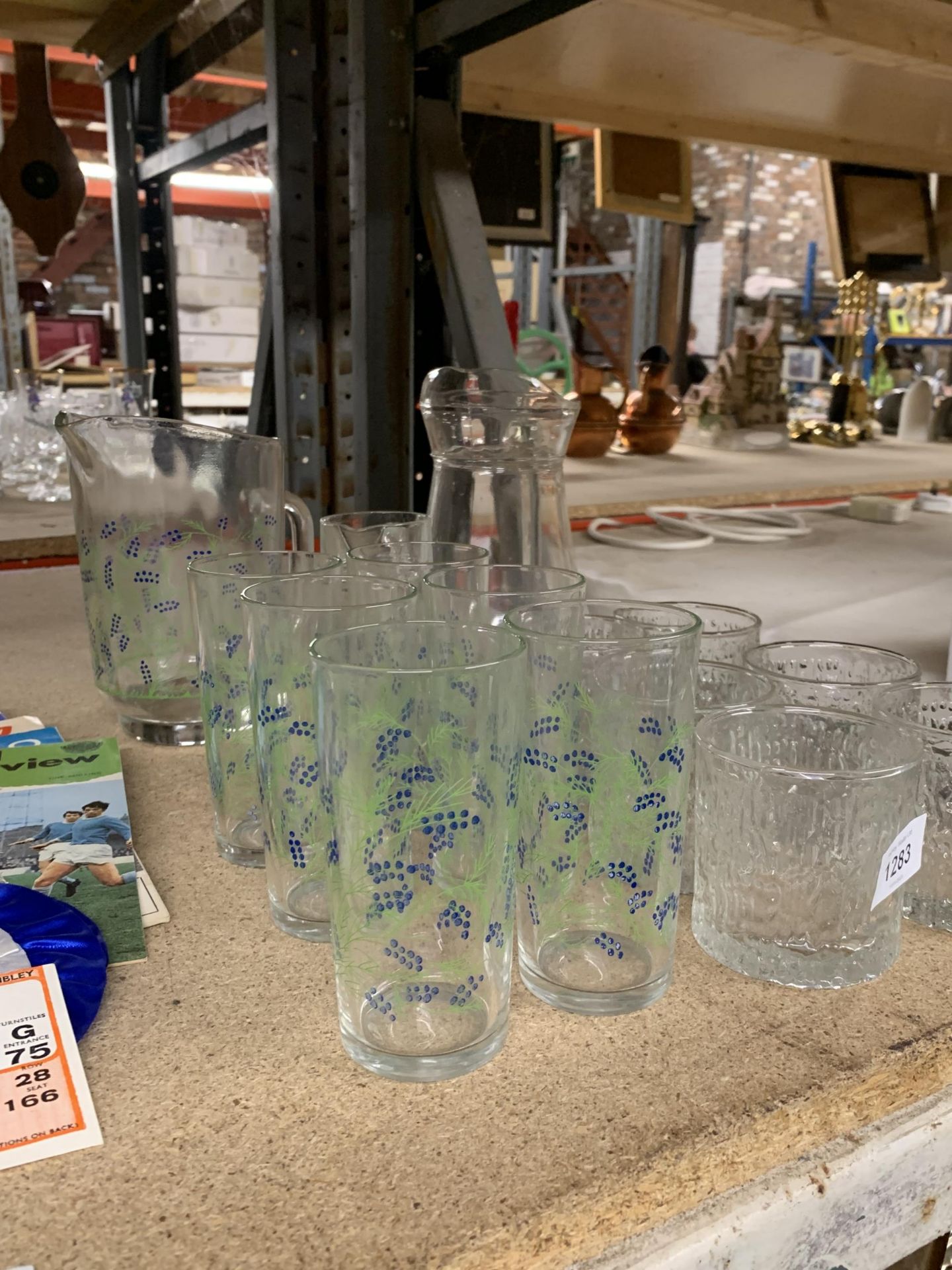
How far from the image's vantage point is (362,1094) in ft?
1.14

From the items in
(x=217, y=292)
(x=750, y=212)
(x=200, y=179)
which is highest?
(x=750, y=212)

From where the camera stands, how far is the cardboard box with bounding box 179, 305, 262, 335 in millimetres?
4730

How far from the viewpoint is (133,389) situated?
1.77 m

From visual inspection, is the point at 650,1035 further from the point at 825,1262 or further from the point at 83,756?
the point at 83,756

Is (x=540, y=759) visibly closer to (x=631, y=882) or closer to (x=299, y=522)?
(x=631, y=882)

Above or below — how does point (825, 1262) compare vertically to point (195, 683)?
below

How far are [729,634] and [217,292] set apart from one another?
4576 mm

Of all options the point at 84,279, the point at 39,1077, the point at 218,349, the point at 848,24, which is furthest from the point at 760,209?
the point at 39,1077

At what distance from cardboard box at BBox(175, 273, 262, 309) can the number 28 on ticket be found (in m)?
4.59

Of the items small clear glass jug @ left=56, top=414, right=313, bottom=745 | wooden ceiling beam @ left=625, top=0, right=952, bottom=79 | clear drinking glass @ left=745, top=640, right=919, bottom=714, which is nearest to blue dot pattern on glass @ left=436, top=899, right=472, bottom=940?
clear drinking glass @ left=745, top=640, right=919, bottom=714

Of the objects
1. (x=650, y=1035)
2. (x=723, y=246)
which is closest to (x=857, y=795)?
(x=650, y=1035)

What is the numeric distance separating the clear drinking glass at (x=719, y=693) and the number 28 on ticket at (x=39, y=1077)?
26 cm

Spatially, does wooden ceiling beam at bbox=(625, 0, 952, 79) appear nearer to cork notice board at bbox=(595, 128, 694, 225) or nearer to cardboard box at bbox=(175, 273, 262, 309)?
cork notice board at bbox=(595, 128, 694, 225)

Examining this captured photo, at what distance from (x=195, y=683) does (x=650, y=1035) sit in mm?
397
